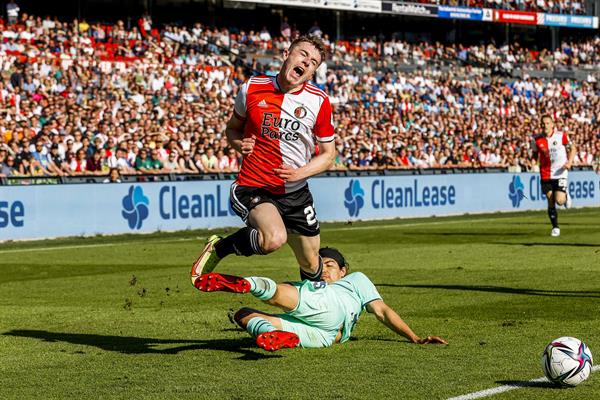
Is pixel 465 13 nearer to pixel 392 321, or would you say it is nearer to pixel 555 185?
pixel 555 185

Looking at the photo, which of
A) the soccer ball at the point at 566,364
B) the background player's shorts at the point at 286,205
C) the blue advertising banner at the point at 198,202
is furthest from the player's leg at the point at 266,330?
the blue advertising banner at the point at 198,202

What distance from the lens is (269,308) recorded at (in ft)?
42.8

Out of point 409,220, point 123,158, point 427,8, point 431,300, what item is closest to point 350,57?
point 427,8

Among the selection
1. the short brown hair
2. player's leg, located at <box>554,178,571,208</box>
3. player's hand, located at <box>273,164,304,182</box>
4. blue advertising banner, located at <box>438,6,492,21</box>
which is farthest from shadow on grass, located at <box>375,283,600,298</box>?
blue advertising banner, located at <box>438,6,492,21</box>

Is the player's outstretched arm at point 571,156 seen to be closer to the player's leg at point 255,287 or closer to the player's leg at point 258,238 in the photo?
the player's leg at point 258,238

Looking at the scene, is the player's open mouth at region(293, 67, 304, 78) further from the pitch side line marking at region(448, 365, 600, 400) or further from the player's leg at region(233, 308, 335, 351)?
the pitch side line marking at region(448, 365, 600, 400)

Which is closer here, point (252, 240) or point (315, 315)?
point (315, 315)

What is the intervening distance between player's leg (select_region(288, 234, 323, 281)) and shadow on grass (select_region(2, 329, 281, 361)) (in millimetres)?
773

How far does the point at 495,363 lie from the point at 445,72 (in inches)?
1740

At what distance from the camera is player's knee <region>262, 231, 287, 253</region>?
31.4ft

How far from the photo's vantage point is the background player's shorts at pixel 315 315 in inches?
370

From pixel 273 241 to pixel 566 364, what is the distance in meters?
2.78

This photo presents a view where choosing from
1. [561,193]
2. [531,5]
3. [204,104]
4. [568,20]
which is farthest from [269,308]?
[568,20]

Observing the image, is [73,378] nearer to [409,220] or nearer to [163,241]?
[163,241]
